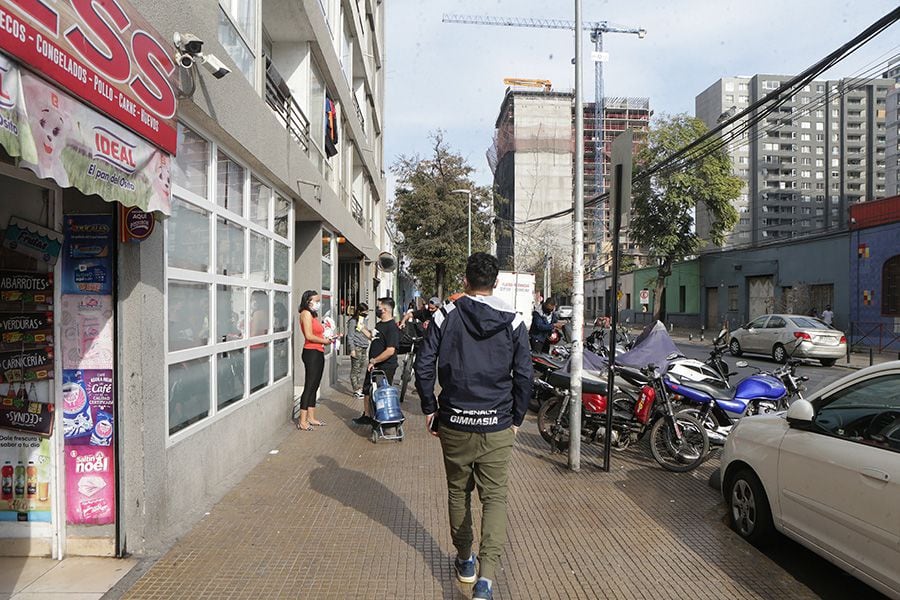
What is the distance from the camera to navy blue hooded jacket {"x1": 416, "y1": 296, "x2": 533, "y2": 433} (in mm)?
3732

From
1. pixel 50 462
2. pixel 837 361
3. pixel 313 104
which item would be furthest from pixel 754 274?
pixel 50 462

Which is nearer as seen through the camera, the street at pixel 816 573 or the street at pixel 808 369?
the street at pixel 816 573

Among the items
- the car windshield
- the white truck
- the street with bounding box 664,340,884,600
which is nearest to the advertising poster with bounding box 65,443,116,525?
the street with bounding box 664,340,884,600

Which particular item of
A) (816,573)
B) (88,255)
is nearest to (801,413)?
(816,573)

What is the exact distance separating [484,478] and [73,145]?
2780 millimetres

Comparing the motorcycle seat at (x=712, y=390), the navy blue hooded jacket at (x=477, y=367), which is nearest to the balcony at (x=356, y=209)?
the motorcycle seat at (x=712, y=390)

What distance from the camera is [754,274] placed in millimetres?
33938

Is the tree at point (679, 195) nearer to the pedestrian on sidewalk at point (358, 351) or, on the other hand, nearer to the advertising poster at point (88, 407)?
the pedestrian on sidewalk at point (358, 351)

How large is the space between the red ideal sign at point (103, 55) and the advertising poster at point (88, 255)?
71 centimetres

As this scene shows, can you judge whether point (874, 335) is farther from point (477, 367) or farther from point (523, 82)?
point (523, 82)

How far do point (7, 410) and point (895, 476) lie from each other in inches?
207

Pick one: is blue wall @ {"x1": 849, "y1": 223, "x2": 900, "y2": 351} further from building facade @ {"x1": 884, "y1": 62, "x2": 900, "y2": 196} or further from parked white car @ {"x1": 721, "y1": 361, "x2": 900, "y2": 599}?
building facade @ {"x1": 884, "y1": 62, "x2": 900, "y2": 196}

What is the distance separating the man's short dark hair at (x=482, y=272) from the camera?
13.0 ft

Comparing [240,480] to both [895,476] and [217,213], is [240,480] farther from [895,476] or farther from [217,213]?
[895,476]
